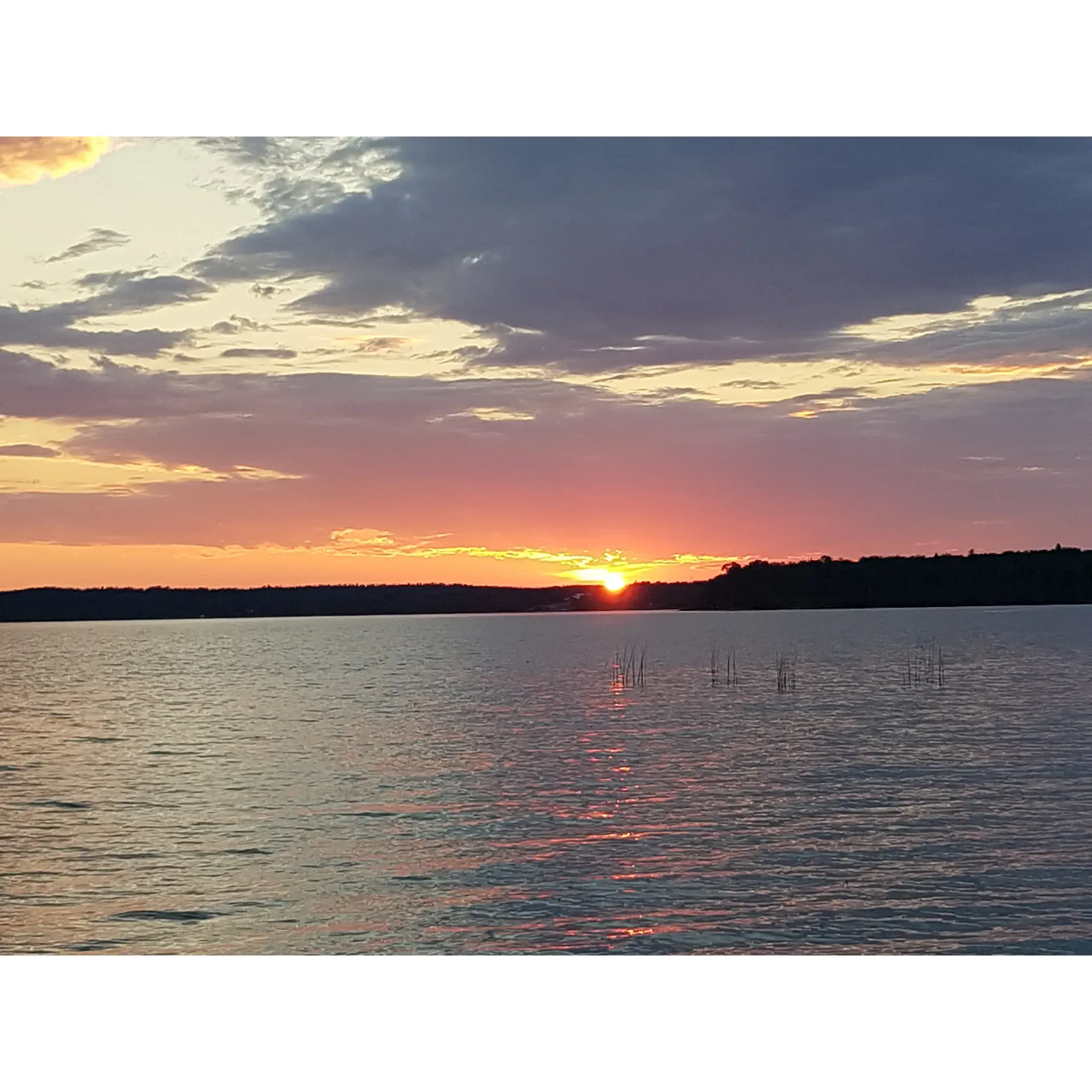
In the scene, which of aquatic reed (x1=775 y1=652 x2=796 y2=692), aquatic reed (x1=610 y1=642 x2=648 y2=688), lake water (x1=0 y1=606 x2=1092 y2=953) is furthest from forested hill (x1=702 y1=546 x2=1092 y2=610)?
lake water (x1=0 y1=606 x2=1092 y2=953)

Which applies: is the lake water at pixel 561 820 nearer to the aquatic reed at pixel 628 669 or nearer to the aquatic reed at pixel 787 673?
the aquatic reed at pixel 787 673

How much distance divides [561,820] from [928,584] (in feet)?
206

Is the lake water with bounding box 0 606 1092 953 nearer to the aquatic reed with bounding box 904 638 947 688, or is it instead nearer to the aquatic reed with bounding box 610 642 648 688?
the aquatic reed with bounding box 904 638 947 688

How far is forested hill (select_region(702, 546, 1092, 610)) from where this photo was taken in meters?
73.6

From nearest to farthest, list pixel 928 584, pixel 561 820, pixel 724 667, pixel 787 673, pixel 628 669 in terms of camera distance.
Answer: pixel 561 820
pixel 787 673
pixel 628 669
pixel 724 667
pixel 928 584

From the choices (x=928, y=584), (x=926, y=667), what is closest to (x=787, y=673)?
(x=926, y=667)

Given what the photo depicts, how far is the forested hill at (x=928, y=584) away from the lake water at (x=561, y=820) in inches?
736

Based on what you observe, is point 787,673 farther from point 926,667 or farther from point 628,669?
point 628,669

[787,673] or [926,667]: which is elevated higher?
[926,667]

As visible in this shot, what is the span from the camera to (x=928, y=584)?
259 ft

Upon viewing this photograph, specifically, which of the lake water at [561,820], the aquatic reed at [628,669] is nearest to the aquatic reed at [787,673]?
the lake water at [561,820]
